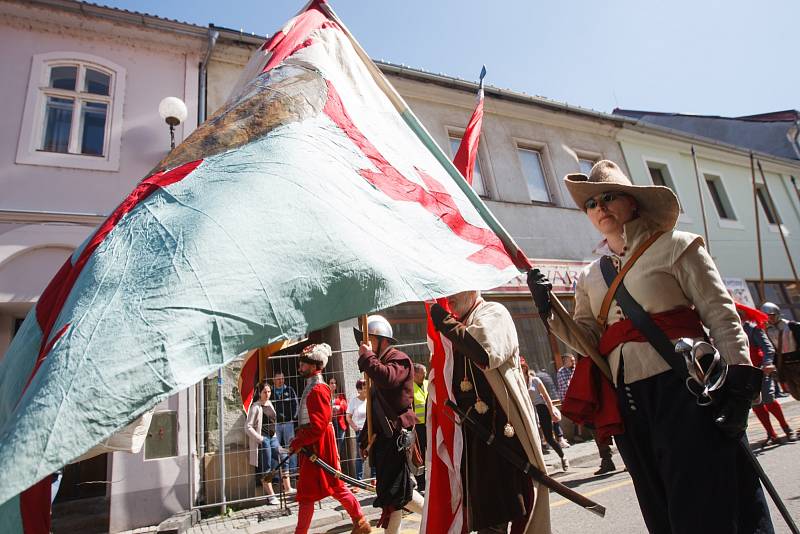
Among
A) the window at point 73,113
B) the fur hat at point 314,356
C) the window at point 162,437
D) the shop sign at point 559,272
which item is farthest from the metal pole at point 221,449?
the shop sign at point 559,272

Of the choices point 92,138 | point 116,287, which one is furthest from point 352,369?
point 116,287

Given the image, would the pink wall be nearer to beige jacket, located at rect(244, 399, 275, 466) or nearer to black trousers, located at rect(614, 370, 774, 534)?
beige jacket, located at rect(244, 399, 275, 466)

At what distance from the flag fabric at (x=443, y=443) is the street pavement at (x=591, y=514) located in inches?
69.8

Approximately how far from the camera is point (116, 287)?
113 centimetres

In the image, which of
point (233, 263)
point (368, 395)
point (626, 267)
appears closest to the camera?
point (233, 263)

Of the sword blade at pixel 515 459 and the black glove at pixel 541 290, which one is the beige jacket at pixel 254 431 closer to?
the sword blade at pixel 515 459

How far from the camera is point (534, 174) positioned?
13.1 m

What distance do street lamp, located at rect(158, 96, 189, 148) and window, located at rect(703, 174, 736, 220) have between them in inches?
678

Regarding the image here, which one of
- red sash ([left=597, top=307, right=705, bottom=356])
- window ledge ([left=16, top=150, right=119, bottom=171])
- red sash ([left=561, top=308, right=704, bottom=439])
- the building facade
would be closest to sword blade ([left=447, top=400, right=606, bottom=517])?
red sash ([left=561, top=308, right=704, bottom=439])

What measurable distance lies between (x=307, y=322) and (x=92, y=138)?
880 centimetres

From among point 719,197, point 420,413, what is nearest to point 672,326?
point 420,413

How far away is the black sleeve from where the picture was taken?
8.35ft

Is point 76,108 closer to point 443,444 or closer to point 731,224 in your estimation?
point 443,444

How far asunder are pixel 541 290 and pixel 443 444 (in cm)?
126
